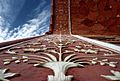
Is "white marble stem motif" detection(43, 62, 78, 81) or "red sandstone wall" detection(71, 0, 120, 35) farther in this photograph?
"red sandstone wall" detection(71, 0, 120, 35)

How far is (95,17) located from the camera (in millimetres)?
4172

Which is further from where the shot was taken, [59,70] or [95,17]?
[95,17]

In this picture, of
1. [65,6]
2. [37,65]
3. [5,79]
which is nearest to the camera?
[5,79]

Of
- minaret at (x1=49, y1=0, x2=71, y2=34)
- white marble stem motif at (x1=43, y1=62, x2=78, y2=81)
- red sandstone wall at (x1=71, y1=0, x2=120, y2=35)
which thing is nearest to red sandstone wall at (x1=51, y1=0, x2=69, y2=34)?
minaret at (x1=49, y1=0, x2=71, y2=34)

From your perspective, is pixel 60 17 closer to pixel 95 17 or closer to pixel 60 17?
pixel 60 17

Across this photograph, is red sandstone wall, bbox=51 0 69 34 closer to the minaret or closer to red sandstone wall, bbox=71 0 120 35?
the minaret

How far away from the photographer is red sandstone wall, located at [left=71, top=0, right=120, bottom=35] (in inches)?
159

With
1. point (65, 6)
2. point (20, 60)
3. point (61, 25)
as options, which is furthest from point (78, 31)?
point (20, 60)

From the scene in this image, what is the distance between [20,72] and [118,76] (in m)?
0.23

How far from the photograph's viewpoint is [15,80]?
1.48 feet

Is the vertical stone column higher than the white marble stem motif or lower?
higher

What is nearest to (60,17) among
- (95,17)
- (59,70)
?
(95,17)

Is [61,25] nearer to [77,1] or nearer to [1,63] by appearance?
[77,1]

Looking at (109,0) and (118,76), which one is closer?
(118,76)
